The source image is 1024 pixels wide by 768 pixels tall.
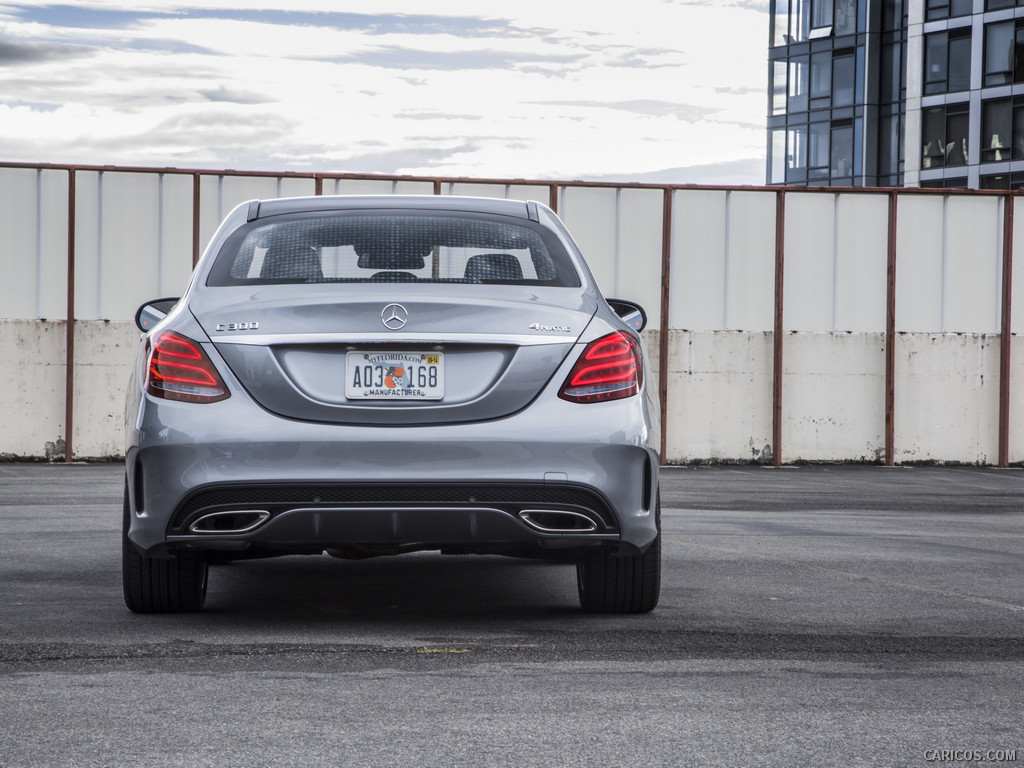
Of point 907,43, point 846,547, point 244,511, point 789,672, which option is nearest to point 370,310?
point 244,511

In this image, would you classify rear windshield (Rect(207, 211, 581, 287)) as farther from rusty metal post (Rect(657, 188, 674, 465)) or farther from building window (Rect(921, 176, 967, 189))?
building window (Rect(921, 176, 967, 189))

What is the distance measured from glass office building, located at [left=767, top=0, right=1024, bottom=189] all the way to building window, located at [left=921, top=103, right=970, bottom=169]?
0.13ft

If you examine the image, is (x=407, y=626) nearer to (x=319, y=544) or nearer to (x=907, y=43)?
(x=319, y=544)

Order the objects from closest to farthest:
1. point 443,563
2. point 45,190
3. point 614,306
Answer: point 614,306, point 443,563, point 45,190

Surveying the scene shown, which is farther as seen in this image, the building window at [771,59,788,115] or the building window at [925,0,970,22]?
the building window at [771,59,788,115]

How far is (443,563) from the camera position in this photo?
7.15m

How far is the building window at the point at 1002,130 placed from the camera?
4906 cm

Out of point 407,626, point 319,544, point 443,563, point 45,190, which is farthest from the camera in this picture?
point 45,190

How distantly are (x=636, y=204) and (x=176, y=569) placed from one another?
12285 mm

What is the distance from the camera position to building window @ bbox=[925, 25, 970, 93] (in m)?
51.1

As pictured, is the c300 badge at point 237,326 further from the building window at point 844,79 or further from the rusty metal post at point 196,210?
the building window at point 844,79

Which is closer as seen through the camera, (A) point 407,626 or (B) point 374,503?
(B) point 374,503

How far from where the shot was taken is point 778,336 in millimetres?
16938

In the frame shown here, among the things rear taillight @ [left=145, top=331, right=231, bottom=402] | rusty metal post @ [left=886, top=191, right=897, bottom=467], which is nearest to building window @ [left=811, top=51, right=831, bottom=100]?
rusty metal post @ [left=886, top=191, right=897, bottom=467]
